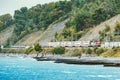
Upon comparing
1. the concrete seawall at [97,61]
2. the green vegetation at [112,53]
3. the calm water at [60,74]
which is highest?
the green vegetation at [112,53]

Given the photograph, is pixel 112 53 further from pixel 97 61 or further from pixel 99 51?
pixel 97 61

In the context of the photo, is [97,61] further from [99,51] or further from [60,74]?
[99,51]

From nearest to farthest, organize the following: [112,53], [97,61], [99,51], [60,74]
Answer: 1. [60,74]
2. [97,61]
3. [112,53]
4. [99,51]

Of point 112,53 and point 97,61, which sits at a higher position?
point 112,53

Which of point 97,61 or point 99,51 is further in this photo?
point 99,51

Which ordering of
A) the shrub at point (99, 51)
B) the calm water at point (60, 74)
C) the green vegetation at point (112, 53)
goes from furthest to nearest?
the shrub at point (99, 51) → the green vegetation at point (112, 53) → the calm water at point (60, 74)

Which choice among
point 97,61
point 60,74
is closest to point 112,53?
point 97,61

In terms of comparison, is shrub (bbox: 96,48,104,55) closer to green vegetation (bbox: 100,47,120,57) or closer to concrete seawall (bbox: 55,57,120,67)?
green vegetation (bbox: 100,47,120,57)

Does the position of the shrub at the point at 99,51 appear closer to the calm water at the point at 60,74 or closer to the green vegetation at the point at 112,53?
the green vegetation at the point at 112,53

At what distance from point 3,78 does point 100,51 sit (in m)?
95.6

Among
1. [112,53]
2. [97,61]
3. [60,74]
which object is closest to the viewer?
[60,74]

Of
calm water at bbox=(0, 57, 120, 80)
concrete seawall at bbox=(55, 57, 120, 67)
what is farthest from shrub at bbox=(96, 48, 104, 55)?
calm water at bbox=(0, 57, 120, 80)

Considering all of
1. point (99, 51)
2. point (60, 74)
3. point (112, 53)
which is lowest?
point (60, 74)

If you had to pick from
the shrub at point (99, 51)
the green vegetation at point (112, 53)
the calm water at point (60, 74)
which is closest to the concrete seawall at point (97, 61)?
the calm water at point (60, 74)
